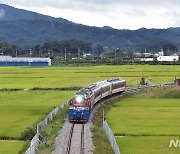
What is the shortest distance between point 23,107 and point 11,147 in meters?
18.3

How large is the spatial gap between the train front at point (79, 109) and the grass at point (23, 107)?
3.16m

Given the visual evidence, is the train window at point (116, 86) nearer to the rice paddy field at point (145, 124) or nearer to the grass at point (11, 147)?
the rice paddy field at point (145, 124)

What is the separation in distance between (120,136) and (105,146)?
445cm

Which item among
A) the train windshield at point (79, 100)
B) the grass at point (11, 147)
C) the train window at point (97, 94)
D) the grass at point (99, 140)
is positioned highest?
the train windshield at point (79, 100)

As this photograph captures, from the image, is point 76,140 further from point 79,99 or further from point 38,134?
point 79,99

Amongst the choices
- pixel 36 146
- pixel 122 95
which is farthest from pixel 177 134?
pixel 122 95

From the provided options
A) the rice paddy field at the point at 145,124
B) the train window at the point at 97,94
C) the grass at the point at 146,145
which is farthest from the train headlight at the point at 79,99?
the train window at the point at 97,94

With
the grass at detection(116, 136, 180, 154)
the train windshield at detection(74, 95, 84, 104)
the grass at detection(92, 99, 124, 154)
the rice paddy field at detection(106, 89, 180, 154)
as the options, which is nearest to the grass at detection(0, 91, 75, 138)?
the train windshield at detection(74, 95, 84, 104)

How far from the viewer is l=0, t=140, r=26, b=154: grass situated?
2623 centimetres

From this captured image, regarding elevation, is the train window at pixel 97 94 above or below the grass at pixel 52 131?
above

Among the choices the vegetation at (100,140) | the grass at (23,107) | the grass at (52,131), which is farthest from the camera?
the grass at (23,107)

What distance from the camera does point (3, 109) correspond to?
145 ft

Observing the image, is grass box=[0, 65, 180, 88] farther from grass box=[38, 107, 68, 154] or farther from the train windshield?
the train windshield

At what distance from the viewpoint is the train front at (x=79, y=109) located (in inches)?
1420
